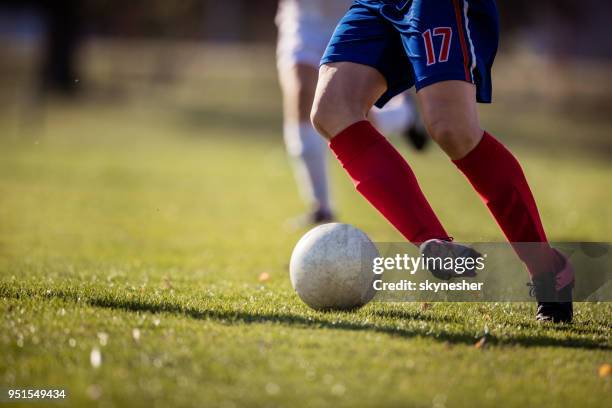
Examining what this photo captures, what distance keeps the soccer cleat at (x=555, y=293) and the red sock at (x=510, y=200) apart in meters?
0.05

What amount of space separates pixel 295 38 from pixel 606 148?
19.1 metres

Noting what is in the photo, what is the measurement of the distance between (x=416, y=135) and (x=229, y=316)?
6167 millimetres

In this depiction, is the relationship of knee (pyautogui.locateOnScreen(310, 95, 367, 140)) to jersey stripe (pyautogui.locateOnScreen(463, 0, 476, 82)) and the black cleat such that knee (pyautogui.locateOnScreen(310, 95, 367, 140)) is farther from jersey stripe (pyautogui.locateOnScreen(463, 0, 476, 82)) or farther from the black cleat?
the black cleat

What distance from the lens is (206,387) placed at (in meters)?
2.82

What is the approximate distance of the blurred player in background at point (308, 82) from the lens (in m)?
7.60

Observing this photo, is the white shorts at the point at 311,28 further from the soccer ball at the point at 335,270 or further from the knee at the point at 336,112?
the soccer ball at the point at 335,270

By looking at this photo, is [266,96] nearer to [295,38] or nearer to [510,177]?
[295,38]

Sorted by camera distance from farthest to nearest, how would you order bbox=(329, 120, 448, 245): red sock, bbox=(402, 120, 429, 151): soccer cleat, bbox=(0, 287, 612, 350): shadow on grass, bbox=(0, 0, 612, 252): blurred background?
bbox=(0, 0, 612, 252): blurred background
bbox=(402, 120, 429, 151): soccer cleat
bbox=(329, 120, 448, 245): red sock
bbox=(0, 287, 612, 350): shadow on grass

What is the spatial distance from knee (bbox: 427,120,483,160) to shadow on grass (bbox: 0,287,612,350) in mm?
850

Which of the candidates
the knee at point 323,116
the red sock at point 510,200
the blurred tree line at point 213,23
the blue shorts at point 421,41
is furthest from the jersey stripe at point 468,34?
the blurred tree line at point 213,23

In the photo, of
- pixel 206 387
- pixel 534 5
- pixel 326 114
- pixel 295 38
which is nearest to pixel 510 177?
pixel 326 114

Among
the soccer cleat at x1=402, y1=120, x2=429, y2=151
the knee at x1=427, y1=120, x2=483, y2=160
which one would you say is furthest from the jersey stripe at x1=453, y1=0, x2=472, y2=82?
the soccer cleat at x1=402, y1=120, x2=429, y2=151

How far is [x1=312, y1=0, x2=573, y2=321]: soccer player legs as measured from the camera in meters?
3.88

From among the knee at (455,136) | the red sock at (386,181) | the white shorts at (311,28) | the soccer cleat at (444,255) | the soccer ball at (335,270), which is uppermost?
the white shorts at (311,28)
